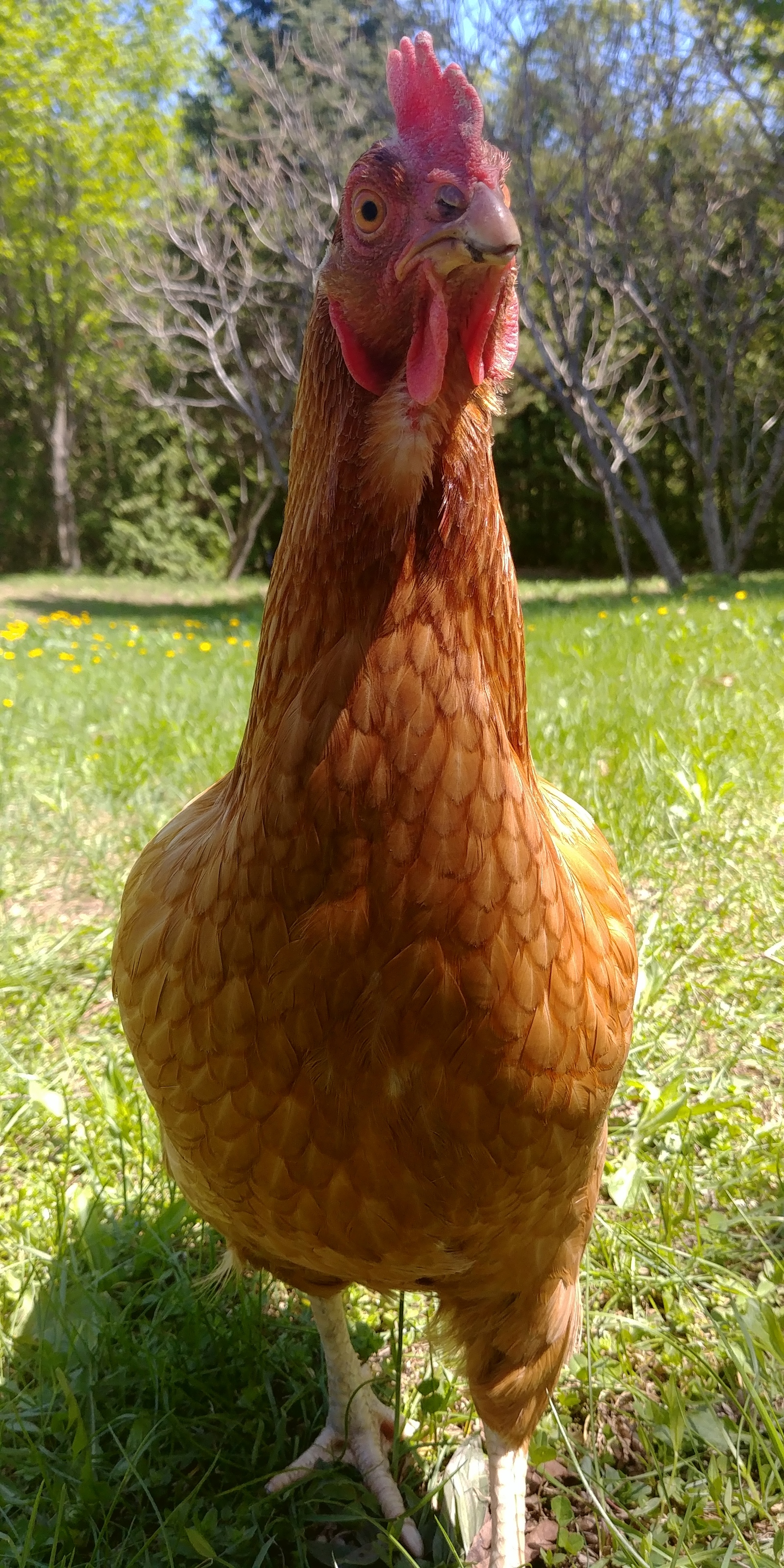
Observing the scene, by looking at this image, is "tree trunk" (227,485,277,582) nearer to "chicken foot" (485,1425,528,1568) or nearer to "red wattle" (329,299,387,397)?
"red wattle" (329,299,387,397)

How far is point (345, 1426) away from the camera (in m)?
1.59

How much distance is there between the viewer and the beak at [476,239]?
871 millimetres

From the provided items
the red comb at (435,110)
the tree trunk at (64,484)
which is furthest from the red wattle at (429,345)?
the tree trunk at (64,484)

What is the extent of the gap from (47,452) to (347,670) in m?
21.4

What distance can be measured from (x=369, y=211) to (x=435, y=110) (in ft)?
0.47

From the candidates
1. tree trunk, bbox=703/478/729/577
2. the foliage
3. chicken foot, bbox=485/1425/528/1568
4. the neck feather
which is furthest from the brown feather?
tree trunk, bbox=703/478/729/577

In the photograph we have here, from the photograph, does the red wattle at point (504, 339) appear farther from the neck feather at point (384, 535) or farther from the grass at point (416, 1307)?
the grass at point (416, 1307)

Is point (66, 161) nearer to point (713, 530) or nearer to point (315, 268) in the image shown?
point (315, 268)

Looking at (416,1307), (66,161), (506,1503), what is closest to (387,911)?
(506,1503)

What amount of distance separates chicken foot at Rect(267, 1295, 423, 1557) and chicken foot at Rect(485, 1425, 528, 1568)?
211mm

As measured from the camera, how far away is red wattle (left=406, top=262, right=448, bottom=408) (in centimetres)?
94

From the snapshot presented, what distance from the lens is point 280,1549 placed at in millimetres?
1466

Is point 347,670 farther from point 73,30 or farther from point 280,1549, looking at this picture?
point 73,30

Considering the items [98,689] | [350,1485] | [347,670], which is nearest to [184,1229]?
[350,1485]
